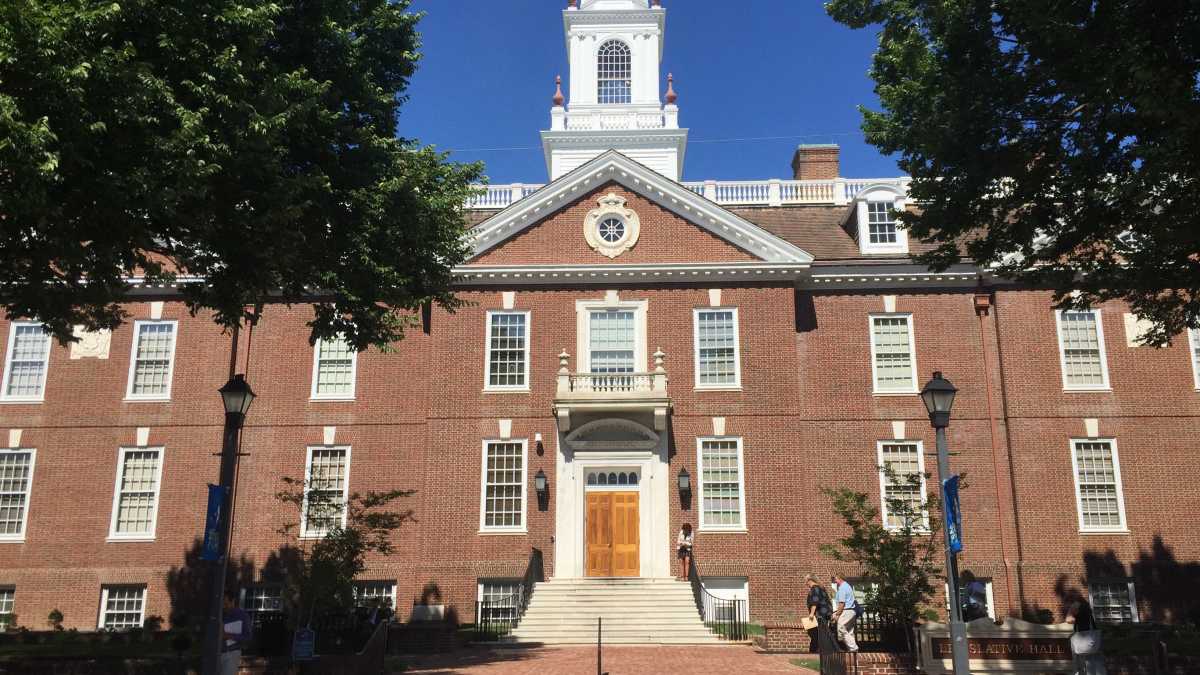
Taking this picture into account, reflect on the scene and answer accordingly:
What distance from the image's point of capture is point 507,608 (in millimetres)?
22531

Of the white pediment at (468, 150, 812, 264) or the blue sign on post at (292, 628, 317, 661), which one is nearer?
the blue sign on post at (292, 628, 317, 661)

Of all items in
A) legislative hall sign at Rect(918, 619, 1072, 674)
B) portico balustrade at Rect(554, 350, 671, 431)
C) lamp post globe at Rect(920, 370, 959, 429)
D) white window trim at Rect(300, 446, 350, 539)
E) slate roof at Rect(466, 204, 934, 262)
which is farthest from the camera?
slate roof at Rect(466, 204, 934, 262)

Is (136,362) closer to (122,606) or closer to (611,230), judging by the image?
(122,606)

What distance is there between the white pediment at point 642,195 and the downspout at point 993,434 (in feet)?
16.2

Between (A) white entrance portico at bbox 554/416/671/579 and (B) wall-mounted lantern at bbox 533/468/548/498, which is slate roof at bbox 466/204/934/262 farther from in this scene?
(B) wall-mounted lantern at bbox 533/468/548/498

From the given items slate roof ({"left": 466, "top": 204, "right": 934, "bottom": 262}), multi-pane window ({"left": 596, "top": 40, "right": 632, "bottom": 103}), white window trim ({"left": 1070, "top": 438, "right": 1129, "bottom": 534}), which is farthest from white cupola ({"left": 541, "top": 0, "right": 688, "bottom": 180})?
white window trim ({"left": 1070, "top": 438, "right": 1129, "bottom": 534})

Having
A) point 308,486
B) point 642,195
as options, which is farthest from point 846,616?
point 308,486

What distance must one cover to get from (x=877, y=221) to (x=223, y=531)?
21.3 m

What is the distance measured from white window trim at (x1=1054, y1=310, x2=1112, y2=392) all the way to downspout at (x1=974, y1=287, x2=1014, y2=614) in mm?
1847

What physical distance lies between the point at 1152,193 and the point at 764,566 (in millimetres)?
14677

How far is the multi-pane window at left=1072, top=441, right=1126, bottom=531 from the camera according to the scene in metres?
25.1

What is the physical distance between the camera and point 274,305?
1082 inches

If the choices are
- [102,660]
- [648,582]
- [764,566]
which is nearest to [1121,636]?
[764,566]

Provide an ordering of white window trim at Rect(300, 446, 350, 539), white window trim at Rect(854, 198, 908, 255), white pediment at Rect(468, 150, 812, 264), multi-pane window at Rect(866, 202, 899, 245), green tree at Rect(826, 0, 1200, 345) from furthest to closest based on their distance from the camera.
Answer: multi-pane window at Rect(866, 202, 899, 245) < white window trim at Rect(854, 198, 908, 255) < white pediment at Rect(468, 150, 812, 264) < white window trim at Rect(300, 446, 350, 539) < green tree at Rect(826, 0, 1200, 345)
